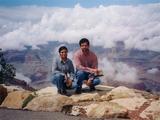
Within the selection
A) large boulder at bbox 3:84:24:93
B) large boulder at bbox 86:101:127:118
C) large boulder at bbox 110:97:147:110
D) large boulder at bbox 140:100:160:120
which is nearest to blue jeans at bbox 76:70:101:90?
large boulder at bbox 110:97:147:110

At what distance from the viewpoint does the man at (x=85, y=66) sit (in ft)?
19.9

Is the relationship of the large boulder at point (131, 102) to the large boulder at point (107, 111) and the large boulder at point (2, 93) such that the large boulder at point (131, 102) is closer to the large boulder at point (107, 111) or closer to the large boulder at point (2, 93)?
the large boulder at point (107, 111)

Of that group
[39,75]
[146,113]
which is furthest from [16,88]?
[146,113]

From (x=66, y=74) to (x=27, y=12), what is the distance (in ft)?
5.03

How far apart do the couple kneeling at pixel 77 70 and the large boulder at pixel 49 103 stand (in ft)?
1.45

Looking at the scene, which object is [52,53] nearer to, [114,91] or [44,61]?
[44,61]

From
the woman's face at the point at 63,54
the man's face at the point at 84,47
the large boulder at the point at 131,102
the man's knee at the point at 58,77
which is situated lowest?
the large boulder at the point at 131,102

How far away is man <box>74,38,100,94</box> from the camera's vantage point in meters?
6.07

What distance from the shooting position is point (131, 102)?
215 inches

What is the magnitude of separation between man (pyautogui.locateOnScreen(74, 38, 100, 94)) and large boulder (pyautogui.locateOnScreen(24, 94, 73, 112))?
0.55 m

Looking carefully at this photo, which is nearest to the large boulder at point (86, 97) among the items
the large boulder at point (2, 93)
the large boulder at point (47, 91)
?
the large boulder at point (47, 91)

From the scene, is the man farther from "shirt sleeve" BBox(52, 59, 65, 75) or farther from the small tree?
the small tree

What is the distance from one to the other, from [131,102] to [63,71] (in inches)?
52.0

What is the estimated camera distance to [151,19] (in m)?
6.53
